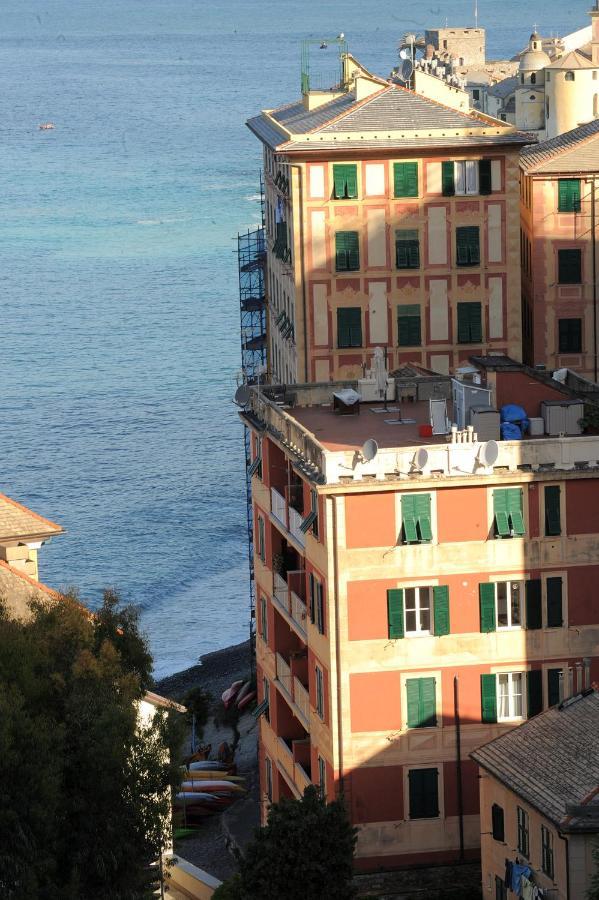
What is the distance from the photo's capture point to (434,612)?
52094mm

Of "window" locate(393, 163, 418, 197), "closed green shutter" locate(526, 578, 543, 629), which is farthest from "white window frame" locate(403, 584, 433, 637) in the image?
"window" locate(393, 163, 418, 197)

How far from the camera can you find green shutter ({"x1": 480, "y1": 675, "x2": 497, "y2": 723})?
52.8 m

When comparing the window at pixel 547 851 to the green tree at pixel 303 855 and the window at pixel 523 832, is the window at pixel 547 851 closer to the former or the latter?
the window at pixel 523 832

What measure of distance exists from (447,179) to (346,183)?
3.79 meters

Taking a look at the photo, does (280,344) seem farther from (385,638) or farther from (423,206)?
(385,638)

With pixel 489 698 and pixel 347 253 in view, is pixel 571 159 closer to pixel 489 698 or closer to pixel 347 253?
pixel 347 253

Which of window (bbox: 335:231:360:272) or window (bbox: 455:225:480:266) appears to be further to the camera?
window (bbox: 455:225:480:266)

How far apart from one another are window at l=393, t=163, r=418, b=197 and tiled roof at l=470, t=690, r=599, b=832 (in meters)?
30.2

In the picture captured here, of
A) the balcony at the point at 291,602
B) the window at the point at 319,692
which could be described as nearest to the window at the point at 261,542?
the balcony at the point at 291,602

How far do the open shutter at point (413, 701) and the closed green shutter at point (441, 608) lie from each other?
4.55 ft

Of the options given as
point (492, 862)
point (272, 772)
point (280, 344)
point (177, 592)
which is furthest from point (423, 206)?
point (177, 592)

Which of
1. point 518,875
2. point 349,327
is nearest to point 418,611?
point 518,875

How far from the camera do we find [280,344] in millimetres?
84125

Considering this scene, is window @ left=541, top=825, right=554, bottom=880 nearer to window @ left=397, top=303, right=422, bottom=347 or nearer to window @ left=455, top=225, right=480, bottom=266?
window @ left=397, top=303, right=422, bottom=347
